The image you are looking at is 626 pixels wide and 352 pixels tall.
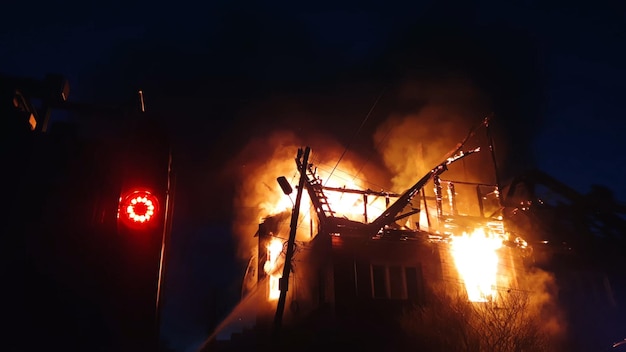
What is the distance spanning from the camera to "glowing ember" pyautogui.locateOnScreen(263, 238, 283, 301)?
1137 inches

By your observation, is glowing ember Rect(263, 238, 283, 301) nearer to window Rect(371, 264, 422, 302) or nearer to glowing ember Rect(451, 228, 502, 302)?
window Rect(371, 264, 422, 302)

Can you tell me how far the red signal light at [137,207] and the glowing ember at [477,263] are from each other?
62.9ft

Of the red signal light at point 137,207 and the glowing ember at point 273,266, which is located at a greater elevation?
the glowing ember at point 273,266

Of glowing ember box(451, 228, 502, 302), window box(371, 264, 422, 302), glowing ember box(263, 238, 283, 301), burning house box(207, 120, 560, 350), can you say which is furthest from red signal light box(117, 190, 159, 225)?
glowing ember box(263, 238, 283, 301)

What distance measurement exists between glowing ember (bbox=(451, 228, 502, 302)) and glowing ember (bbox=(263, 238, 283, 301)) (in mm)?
11891

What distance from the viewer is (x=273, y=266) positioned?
A: 29578mm

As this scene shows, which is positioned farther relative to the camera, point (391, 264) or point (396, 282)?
point (391, 264)

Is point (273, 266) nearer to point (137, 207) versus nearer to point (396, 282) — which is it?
point (396, 282)

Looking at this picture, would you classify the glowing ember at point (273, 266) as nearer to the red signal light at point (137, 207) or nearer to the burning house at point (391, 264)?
the burning house at point (391, 264)

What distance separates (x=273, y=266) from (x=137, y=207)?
27473 millimetres

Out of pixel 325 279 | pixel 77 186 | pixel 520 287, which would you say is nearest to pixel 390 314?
pixel 325 279

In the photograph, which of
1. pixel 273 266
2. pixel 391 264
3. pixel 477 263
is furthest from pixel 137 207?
pixel 273 266

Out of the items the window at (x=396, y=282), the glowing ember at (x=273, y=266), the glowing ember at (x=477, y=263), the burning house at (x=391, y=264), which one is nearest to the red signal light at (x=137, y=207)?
the burning house at (x=391, y=264)

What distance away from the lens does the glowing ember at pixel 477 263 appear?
67.5 feet
